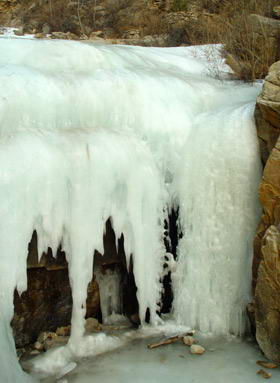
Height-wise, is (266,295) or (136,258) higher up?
(136,258)

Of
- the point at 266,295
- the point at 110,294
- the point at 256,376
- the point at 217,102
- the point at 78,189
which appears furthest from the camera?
the point at 217,102

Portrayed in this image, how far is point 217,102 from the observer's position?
4.88m

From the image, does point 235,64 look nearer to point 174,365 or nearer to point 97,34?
point 174,365

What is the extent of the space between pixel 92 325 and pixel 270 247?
1764 millimetres

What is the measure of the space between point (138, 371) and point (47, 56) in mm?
3335

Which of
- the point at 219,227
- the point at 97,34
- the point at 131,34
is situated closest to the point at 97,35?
the point at 97,34

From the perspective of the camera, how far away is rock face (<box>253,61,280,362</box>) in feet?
10.3

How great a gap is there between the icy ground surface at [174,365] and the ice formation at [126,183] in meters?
0.28

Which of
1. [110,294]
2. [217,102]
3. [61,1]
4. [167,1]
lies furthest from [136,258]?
[61,1]

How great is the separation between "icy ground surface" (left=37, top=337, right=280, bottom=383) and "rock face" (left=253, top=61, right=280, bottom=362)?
0.21 meters

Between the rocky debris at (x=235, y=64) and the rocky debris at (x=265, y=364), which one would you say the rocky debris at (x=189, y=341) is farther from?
the rocky debris at (x=235, y=64)

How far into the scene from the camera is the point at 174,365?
320 centimetres

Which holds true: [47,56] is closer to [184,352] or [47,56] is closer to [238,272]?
[238,272]

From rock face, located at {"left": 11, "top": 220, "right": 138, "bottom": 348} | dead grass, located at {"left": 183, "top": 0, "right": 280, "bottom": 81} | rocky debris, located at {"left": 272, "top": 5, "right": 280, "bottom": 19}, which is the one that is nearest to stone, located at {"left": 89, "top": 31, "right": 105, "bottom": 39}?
dead grass, located at {"left": 183, "top": 0, "right": 280, "bottom": 81}
